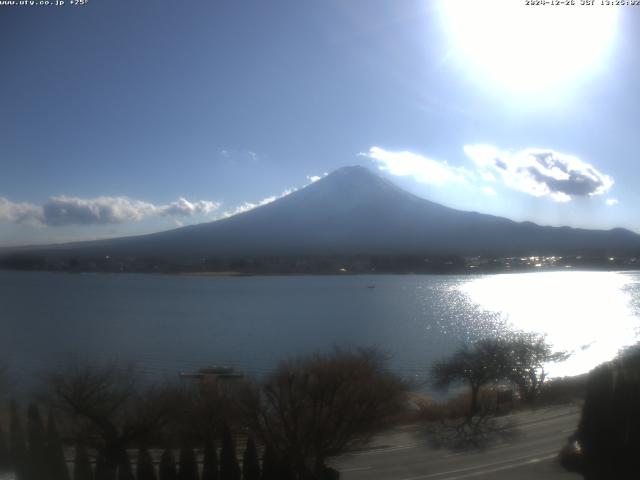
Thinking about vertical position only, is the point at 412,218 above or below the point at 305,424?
above

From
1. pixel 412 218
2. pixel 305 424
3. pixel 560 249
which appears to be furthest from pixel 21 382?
pixel 412 218

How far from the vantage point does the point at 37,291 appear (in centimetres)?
1773

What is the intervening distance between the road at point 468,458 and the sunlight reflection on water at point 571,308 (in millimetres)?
2382

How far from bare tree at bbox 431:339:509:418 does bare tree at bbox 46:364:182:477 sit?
131 inches

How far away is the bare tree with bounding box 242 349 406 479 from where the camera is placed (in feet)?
13.7

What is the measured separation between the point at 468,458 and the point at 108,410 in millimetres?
2603

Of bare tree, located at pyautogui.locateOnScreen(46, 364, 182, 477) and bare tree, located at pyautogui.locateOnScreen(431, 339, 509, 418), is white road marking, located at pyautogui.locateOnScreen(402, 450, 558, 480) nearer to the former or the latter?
bare tree, located at pyautogui.locateOnScreen(46, 364, 182, 477)

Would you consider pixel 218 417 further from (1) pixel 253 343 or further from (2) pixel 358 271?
(2) pixel 358 271

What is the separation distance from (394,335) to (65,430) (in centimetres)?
752

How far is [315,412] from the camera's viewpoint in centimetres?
428

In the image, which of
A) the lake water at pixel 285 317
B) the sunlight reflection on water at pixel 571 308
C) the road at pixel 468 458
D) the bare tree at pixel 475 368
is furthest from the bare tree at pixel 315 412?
the sunlight reflection on water at pixel 571 308

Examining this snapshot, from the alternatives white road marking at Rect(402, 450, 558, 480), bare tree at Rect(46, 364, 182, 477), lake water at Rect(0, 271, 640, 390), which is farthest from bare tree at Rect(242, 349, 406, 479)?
lake water at Rect(0, 271, 640, 390)

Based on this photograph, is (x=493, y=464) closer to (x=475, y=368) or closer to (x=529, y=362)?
(x=475, y=368)

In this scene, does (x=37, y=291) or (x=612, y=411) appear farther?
(x=37, y=291)
